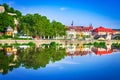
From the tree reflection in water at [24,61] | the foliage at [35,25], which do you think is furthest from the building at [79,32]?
the tree reflection in water at [24,61]

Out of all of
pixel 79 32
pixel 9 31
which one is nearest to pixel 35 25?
pixel 9 31

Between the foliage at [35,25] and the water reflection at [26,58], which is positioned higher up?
the foliage at [35,25]

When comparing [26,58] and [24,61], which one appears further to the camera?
[26,58]

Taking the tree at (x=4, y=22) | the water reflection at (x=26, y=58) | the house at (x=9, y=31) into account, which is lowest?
the water reflection at (x=26, y=58)

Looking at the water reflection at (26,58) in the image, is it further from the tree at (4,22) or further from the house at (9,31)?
the house at (9,31)

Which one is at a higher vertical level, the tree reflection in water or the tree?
the tree

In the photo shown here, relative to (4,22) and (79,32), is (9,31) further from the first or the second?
(79,32)

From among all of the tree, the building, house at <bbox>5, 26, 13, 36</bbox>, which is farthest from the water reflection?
the building

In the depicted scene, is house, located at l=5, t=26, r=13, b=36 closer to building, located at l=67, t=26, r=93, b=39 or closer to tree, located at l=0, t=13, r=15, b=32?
tree, located at l=0, t=13, r=15, b=32

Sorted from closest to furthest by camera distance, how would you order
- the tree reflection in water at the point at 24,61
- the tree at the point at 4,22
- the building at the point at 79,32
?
1. the tree reflection in water at the point at 24,61
2. the tree at the point at 4,22
3. the building at the point at 79,32

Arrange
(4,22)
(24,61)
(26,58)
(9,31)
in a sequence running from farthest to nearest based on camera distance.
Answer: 1. (9,31)
2. (4,22)
3. (26,58)
4. (24,61)

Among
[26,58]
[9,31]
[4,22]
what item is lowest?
[26,58]

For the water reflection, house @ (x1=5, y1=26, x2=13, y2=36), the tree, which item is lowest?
the water reflection

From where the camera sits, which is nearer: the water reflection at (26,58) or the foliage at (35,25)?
the water reflection at (26,58)
